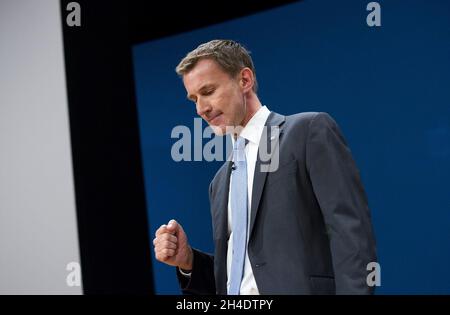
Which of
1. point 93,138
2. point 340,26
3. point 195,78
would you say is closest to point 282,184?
point 195,78

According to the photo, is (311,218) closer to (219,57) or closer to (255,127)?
(255,127)

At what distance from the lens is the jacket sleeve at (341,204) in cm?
132

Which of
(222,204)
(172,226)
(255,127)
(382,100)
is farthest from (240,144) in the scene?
(382,100)

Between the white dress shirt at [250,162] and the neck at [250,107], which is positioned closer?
the white dress shirt at [250,162]

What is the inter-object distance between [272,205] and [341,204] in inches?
7.1

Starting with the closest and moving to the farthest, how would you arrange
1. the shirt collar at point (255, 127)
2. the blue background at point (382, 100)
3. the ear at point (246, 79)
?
the shirt collar at point (255, 127), the ear at point (246, 79), the blue background at point (382, 100)

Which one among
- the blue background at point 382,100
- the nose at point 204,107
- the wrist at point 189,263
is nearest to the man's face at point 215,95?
the nose at point 204,107

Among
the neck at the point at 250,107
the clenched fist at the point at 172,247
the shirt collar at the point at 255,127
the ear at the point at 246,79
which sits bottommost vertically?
the clenched fist at the point at 172,247

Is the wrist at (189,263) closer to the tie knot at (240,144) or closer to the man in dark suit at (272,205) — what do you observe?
the man in dark suit at (272,205)

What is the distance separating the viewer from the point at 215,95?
1.66 metres

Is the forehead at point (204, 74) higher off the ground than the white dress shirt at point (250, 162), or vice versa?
the forehead at point (204, 74)

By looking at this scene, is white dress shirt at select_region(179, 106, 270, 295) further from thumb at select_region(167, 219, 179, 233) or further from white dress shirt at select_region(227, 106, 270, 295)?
thumb at select_region(167, 219, 179, 233)
